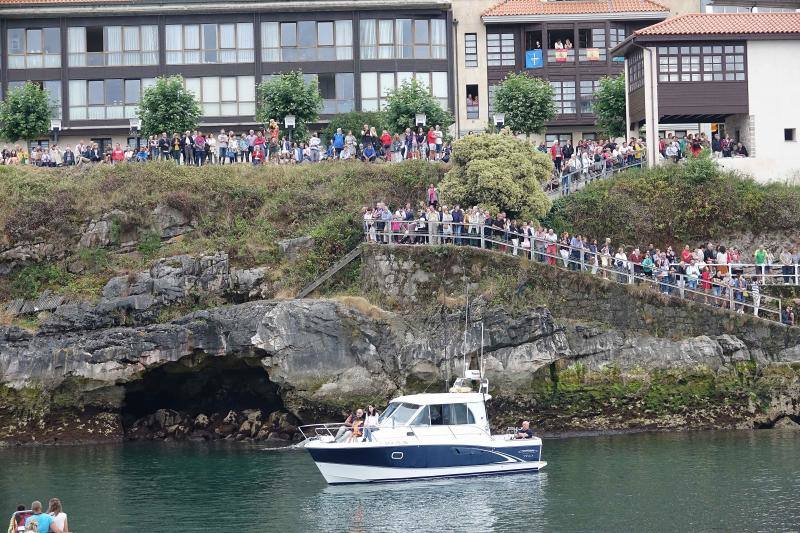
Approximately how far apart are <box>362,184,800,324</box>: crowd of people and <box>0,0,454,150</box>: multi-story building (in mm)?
23132

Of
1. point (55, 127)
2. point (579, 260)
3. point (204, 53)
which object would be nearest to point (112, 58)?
point (204, 53)

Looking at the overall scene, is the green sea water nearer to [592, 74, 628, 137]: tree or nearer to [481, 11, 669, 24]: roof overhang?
[592, 74, 628, 137]: tree

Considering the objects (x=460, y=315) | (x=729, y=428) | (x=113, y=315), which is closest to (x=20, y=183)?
(x=113, y=315)

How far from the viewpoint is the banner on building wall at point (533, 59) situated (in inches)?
3211

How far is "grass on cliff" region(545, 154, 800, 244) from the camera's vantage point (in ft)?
195

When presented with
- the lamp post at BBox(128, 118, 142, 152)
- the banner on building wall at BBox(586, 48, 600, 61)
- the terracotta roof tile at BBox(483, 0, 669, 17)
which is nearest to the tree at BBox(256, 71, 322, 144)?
the lamp post at BBox(128, 118, 142, 152)

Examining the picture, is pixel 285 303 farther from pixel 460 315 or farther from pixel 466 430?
pixel 466 430

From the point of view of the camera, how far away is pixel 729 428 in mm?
52344

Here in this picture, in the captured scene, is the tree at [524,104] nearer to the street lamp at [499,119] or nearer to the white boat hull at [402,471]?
the street lamp at [499,119]

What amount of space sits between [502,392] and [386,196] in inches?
501

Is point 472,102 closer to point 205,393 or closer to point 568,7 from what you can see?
point 568,7

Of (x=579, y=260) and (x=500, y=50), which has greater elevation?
(x=500, y=50)

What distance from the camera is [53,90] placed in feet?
254

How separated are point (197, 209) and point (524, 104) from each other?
2125 centimetres
